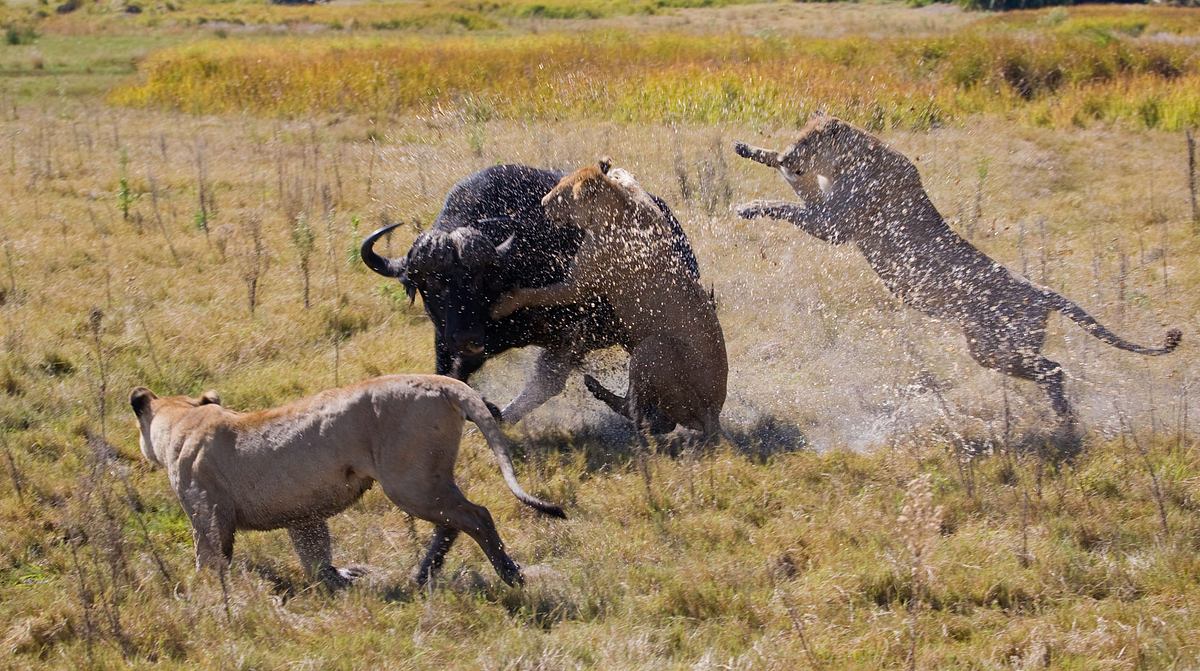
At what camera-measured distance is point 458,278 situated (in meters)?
7.50

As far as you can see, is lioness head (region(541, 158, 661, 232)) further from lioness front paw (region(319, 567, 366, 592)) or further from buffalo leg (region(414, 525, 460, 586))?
lioness front paw (region(319, 567, 366, 592))


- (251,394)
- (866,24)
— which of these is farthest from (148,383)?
(866,24)

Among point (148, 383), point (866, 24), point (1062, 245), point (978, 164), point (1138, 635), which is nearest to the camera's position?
point (1138, 635)

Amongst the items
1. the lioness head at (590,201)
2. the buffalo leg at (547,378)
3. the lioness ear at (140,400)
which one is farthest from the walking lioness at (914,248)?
the lioness ear at (140,400)

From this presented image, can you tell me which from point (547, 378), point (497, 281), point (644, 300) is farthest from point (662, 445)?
point (497, 281)

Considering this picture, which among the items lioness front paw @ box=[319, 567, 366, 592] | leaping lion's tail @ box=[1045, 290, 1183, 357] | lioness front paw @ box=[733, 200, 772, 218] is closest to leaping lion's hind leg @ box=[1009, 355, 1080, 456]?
leaping lion's tail @ box=[1045, 290, 1183, 357]

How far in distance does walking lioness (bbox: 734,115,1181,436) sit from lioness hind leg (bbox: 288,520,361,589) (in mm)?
4363

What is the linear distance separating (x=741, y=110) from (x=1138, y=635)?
12270 millimetres

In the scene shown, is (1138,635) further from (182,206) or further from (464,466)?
(182,206)

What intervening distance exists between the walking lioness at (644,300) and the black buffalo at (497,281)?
191mm

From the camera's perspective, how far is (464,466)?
6.82 metres

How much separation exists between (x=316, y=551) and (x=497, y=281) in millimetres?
2580

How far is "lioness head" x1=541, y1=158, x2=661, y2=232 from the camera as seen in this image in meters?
7.50

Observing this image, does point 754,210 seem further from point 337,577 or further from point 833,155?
point 337,577
